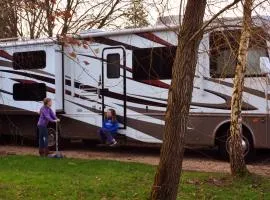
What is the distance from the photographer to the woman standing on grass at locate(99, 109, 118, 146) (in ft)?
46.3

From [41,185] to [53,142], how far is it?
6.61 meters

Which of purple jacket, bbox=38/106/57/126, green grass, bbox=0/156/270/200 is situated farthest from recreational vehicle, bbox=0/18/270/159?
green grass, bbox=0/156/270/200

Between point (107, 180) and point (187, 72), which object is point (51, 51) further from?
point (187, 72)

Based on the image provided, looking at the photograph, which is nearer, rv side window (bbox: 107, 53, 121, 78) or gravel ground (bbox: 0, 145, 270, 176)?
gravel ground (bbox: 0, 145, 270, 176)

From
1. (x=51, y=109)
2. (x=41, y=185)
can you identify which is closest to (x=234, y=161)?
(x=41, y=185)

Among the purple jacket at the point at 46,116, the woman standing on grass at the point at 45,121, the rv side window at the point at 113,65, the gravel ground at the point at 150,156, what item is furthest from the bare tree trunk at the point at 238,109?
the purple jacket at the point at 46,116

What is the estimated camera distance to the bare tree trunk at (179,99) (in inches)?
231

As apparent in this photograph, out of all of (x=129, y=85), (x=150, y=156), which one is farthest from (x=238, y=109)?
(x=150, y=156)

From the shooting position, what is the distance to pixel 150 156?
14266mm

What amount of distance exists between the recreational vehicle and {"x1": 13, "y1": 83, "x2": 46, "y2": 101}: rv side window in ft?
0.09

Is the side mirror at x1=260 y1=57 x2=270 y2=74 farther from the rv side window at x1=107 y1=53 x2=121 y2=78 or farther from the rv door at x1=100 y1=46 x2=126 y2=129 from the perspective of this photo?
the rv side window at x1=107 y1=53 x2=121 y2=78

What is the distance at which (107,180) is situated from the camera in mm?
9648

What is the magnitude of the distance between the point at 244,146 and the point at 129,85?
10.3 feet

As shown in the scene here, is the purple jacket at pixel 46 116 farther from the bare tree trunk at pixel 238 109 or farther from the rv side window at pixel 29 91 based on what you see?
the bare tree trunk at pixel 238 109
